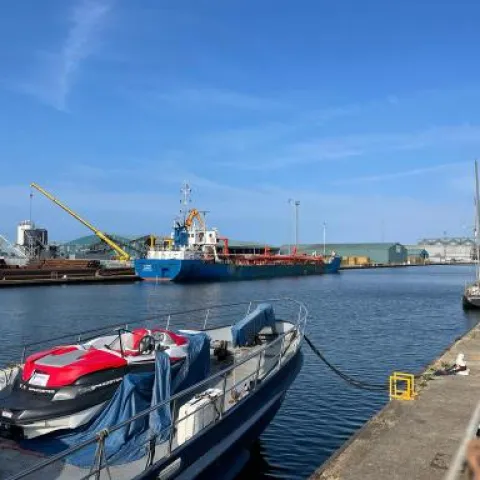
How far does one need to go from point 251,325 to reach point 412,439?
556cm

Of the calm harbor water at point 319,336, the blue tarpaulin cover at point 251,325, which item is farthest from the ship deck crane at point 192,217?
the blue tarpaulin cover at point 251,325

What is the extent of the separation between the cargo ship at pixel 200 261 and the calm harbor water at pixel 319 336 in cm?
1746

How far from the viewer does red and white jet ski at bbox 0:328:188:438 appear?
9281 mm

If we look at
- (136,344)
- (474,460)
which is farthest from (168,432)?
(474,460)

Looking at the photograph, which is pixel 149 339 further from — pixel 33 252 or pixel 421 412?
pixel 33 252

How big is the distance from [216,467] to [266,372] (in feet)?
12.0

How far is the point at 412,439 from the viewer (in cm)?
1059

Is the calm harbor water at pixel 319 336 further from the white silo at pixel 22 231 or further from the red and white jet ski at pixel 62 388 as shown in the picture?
the white silo at pixel 22 231

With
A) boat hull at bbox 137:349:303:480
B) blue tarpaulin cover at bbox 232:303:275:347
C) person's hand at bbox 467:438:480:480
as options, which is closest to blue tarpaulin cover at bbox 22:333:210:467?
boat hull at bbox 137:349:303:480

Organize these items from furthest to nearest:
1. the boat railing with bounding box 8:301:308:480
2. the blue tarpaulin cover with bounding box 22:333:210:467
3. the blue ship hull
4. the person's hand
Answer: the blue ship hull → the blue tarpaulin cover with bounding box 22:333:210:467 → the boat railing with bounding box 8:301:308:480 → the person's hand

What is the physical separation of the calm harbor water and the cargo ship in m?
17.5

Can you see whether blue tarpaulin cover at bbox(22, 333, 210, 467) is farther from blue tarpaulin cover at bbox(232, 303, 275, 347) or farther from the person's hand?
the person's hand

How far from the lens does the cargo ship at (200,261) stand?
292ft

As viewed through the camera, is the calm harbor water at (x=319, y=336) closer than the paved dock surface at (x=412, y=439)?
No
